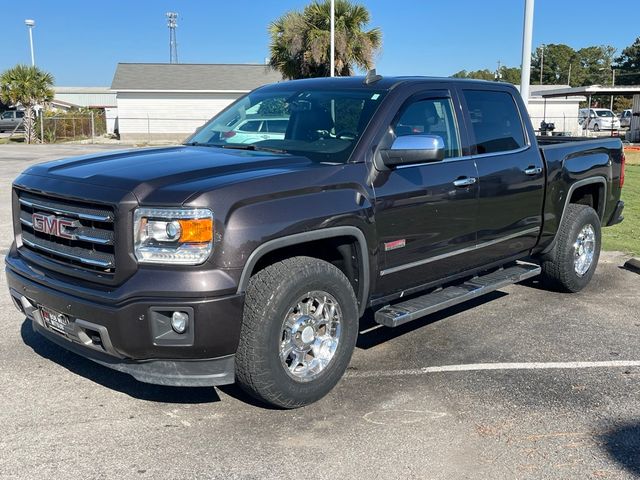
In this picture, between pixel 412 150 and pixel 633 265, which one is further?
pixel 633 265

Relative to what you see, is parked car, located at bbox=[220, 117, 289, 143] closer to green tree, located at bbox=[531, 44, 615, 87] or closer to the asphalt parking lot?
the asphalt parking lot

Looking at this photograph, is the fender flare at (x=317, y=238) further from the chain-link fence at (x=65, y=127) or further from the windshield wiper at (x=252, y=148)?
the chain-link fence at (x=65, y=127)

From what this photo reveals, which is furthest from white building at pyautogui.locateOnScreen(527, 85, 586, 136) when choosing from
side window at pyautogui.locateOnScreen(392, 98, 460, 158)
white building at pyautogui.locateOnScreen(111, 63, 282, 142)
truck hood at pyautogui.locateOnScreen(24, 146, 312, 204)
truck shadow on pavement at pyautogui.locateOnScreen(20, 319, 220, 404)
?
truck shadow on pavement at pyautogui.locateOnScreen(20, 319, 220, 404)

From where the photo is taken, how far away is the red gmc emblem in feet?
12.8

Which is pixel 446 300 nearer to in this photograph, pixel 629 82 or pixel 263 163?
pixel 263 163

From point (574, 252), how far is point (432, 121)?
2.59 metres

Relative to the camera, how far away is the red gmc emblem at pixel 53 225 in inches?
154

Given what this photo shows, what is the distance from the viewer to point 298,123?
496 cm

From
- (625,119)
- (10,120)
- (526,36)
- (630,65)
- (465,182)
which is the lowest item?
(465,182)

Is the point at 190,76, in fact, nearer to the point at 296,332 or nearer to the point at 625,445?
the point at 296,332

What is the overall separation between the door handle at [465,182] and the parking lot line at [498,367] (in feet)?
4.39

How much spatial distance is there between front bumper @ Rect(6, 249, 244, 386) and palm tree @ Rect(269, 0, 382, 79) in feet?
85.9

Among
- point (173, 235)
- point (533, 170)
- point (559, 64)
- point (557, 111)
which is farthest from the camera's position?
point (559, 64)

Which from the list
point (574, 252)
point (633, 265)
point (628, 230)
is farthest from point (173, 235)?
point (628, 230)
